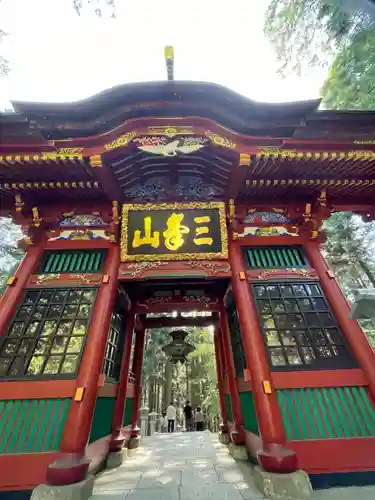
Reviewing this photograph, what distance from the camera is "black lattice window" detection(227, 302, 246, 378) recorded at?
5539mm

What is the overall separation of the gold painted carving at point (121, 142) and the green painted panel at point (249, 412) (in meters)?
5.28

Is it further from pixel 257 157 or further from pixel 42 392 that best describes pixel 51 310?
pixel 257 157

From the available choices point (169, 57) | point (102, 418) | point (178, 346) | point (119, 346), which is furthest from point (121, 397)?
point (169, 57)

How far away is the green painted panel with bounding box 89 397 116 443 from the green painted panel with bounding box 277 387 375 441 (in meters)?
3.34

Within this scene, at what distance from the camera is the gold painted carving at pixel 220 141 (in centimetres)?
452

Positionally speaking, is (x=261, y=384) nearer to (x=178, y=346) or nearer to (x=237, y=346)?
(x=237, y=346)

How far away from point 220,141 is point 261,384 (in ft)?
13.9

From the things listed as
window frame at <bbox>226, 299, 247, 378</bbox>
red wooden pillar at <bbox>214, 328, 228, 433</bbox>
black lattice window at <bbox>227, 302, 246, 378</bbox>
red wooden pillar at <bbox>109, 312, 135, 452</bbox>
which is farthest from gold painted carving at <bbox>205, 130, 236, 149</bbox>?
red wooden pillar at <bbox>214, 328, 228, 433</bbox>

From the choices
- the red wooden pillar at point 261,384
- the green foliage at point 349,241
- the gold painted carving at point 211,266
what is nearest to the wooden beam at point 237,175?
the red wooden pillar at point 261,384

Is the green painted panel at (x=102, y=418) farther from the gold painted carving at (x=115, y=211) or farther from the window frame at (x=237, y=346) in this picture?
Result: the gold painted carving at (x=115, y=211)

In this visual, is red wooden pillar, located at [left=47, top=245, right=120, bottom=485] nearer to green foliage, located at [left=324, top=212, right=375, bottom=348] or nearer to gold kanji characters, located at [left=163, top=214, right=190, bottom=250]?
gold kanji characters, located at [left=163, top=214, right=190, bottom=250]

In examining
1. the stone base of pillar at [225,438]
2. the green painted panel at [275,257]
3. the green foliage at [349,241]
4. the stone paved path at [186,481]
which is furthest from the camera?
the green foliage at [349,241]

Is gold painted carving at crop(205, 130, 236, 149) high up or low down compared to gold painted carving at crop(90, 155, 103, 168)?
up

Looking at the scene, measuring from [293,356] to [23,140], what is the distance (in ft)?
20.5
